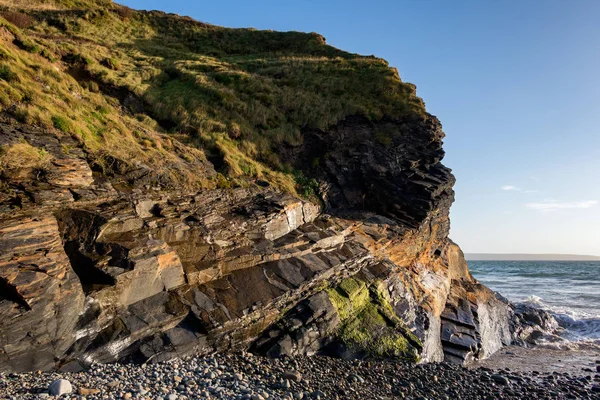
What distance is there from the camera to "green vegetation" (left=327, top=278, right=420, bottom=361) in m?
11.6

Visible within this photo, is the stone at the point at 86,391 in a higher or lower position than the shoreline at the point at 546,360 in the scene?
higher

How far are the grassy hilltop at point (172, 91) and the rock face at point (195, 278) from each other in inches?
63.6

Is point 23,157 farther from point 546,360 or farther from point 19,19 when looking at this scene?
point 19,19

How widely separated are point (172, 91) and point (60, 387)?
22508 mm

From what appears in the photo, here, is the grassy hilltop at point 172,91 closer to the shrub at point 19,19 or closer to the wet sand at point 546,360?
the shrub at point 19,19

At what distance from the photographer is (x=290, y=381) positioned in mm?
8398

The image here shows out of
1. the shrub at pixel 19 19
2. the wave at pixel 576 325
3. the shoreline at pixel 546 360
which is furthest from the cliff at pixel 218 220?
the shrub at pixel 19 19

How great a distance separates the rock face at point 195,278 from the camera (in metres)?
8.24

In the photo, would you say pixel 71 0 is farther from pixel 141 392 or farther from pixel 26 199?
pixel 141 392

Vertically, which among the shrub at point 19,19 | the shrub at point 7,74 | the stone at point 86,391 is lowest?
the stone at point 86,391

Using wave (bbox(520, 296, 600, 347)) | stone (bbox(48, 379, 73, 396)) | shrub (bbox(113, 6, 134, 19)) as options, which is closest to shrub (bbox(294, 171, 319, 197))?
stone (bbox(48, 379, 73, 396))

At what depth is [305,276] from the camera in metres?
12.7

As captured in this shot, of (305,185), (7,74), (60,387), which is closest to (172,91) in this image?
(7,74)

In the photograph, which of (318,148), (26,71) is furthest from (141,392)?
(318,148)
